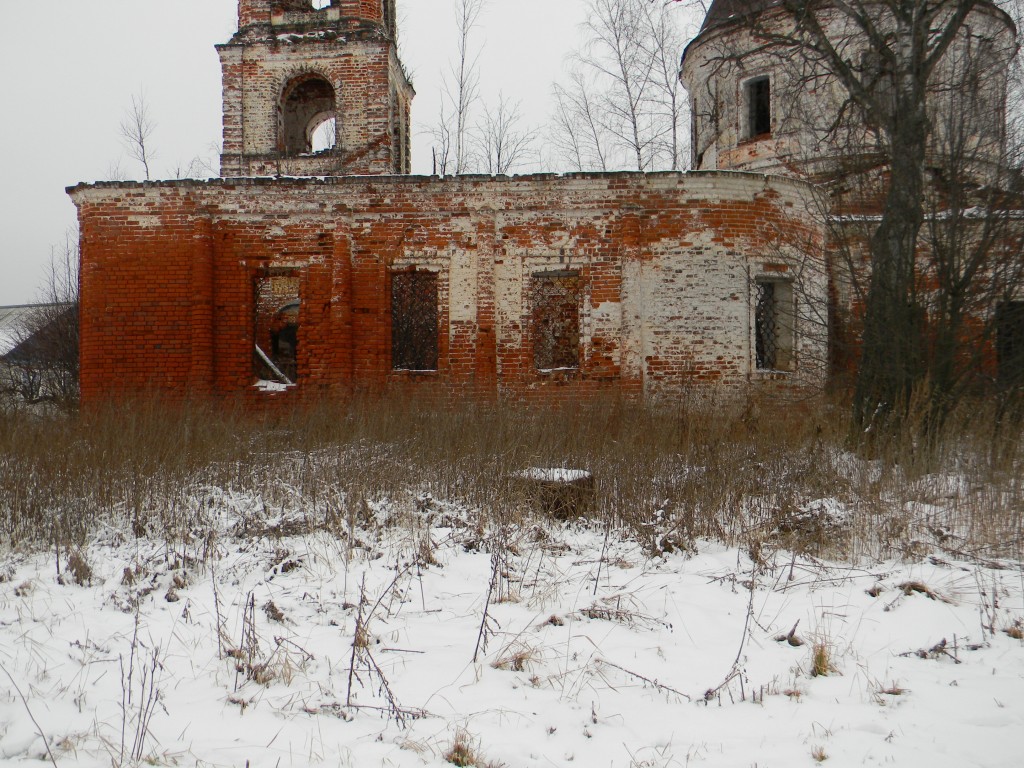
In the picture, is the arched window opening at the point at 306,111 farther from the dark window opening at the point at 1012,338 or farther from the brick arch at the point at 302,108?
the dark window opening at the point at 1012,338

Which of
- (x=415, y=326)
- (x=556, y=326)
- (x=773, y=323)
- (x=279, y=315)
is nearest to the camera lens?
(x=773, y=323)

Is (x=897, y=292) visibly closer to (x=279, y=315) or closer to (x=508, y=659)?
(x=508, y=659)

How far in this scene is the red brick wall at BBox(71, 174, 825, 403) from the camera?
36.4ft

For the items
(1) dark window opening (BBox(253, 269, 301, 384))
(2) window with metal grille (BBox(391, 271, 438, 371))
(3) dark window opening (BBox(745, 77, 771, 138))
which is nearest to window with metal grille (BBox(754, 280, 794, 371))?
(3) dark window opening (BBox(745, 77, 771, 138))

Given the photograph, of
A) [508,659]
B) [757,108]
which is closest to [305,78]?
[757,108]

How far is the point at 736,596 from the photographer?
13.4ft

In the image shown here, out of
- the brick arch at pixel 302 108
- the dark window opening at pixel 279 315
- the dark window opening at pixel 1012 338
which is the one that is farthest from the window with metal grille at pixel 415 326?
the dark window opening at pixel 1012 338

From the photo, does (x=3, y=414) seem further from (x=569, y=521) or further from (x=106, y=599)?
(x=569, y=521)

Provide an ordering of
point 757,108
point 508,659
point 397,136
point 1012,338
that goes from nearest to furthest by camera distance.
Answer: point 508,659 → point 1012,338 → point 397,136 → point 757,108

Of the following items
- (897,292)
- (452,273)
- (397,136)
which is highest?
(397,136)

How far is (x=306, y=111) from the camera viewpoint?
17766 millimetres

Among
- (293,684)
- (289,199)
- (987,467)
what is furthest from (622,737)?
(289,199)

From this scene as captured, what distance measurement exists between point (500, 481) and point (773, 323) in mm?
7647

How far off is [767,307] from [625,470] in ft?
24.3
